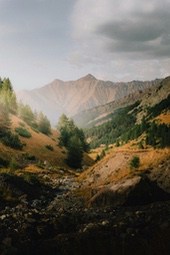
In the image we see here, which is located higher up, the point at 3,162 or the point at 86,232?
the point at 3,162

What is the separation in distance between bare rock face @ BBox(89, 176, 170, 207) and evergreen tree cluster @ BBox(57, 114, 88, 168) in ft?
223

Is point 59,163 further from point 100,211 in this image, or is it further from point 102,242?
point 102,242

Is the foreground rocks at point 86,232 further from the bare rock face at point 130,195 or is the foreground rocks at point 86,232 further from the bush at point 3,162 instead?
the bush at point 3,162

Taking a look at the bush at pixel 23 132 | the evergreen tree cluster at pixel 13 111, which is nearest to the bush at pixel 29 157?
the bush at pixel 23 132

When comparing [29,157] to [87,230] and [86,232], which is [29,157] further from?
[86,232]

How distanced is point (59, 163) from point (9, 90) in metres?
59.7

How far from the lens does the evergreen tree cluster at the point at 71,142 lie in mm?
115500

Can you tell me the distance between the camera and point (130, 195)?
44.4 m

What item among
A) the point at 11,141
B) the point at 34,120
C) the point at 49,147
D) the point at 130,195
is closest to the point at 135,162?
the point at 130,195

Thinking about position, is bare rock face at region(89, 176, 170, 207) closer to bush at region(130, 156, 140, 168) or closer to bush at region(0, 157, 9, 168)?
bush at region(130, 156, 140, 168)

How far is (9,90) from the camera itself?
15725cm

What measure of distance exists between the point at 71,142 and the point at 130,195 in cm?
8121

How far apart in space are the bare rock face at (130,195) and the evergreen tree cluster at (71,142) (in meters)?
67.9

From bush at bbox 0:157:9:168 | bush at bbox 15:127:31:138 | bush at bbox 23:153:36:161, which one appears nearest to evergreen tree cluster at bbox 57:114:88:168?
bush at bbox 15:127:31:138
